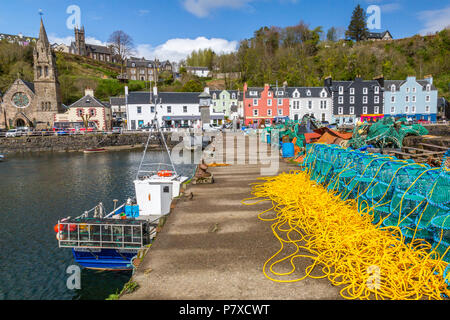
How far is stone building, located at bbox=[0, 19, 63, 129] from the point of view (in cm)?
6519

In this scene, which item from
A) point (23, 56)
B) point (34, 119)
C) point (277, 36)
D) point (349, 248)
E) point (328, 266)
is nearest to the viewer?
point (328, 266)

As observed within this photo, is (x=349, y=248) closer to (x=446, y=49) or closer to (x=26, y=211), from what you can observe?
(x=26, y=211)

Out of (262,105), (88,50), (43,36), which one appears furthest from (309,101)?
(88,50)

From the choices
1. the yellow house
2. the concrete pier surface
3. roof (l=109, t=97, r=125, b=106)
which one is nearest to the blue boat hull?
the concrete pier surface

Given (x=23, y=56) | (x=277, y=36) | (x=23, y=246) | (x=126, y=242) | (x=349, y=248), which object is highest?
(x=277, y=36)

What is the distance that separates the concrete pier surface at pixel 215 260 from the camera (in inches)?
181

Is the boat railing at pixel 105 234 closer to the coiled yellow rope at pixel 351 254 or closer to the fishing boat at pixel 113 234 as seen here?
the fishing boat at pixel 113 234

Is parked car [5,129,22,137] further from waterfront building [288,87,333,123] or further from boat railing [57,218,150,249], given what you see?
boat railing [57,218,150,249]

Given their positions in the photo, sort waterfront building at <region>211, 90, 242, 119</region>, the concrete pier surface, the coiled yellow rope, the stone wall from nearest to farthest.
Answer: the coiled yellow rope, the concrete pier surface, the stone wall, waterfront building at <region>211, 90, 242, 119</region>

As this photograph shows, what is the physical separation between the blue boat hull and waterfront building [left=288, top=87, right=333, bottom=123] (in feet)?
195

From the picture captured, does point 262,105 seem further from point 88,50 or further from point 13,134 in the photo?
point 88,50

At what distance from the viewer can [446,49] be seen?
305 ft

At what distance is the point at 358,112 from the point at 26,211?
66.4 meters
